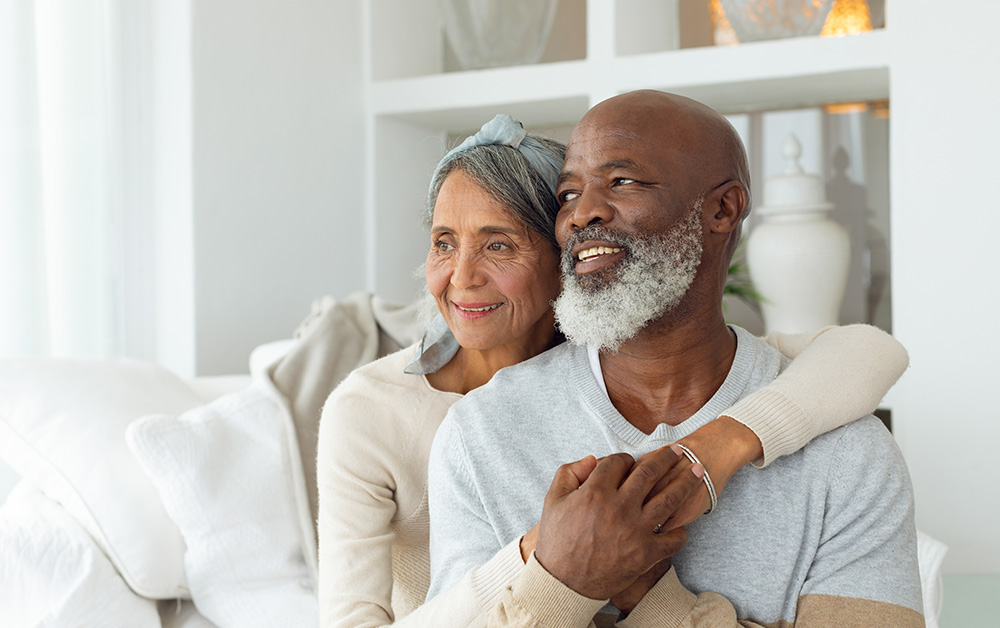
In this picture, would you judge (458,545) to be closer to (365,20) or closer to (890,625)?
(890,625)

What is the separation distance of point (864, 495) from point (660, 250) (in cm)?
31

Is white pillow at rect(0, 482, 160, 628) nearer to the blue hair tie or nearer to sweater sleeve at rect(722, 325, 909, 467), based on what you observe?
the blue hair tie

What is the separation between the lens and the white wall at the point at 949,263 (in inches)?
80.0

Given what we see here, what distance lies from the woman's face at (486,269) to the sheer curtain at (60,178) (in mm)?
1212

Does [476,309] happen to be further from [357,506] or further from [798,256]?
[798,256]

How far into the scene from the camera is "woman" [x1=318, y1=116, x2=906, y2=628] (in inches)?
36.6

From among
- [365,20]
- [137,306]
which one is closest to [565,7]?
[365,20]

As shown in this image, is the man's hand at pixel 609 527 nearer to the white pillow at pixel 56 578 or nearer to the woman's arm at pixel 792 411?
the woman's arm at pixel 792 411

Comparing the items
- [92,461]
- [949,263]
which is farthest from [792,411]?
[949,263]

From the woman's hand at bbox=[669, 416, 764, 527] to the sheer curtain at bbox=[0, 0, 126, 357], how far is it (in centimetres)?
156

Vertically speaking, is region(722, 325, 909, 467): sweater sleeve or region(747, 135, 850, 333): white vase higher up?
region(747, 135, 850, 333): white vase

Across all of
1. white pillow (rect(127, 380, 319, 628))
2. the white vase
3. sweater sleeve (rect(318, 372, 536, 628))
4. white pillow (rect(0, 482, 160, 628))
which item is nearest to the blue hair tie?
sweater sleeve (rect(318, 372, 536, 628))

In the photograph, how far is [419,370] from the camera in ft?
4.04

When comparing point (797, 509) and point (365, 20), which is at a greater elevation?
point (365, 20)
